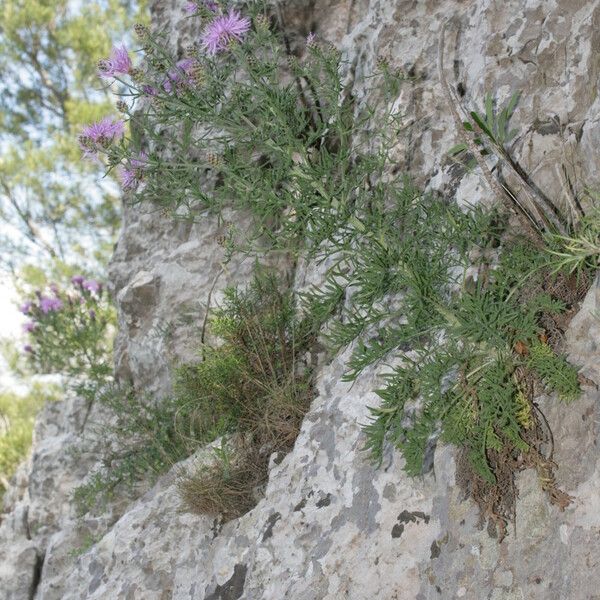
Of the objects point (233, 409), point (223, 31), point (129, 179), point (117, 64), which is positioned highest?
point (117, 64)

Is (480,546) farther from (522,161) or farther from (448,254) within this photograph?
(522,161)

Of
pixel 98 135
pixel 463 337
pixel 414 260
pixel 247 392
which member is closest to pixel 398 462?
pixel 463 337

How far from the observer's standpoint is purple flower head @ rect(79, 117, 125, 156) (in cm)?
279

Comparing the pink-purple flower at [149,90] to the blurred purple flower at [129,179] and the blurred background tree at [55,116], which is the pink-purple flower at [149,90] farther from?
the blurred background tree at [55,116]

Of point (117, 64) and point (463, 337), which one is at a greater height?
point (117, 64)

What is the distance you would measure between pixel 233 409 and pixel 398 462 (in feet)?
3.90

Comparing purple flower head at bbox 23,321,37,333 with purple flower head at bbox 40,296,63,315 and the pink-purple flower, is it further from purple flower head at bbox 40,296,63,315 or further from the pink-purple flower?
the pink-purple flower

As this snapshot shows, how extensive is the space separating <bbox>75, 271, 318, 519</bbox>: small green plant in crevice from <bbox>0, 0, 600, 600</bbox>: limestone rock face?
15cm

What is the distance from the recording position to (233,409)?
3691 millimetres

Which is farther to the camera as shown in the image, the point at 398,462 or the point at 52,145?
the point at 52,145

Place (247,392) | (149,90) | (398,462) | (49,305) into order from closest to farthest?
1. (398,462)
2. (149,90)
3. (247,392)
4. (49,305)

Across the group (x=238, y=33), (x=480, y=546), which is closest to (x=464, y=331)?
(x=480, y=546)

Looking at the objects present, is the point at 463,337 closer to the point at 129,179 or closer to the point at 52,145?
the point at 129,179

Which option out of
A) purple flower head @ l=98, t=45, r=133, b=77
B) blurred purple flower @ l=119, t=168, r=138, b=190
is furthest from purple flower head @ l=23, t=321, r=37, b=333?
purple flower head @ l=98, t=45, r=133, b=77
